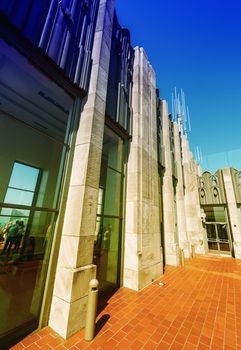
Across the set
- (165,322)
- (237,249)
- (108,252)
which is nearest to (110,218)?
(108,252)

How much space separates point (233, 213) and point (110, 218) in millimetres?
12127

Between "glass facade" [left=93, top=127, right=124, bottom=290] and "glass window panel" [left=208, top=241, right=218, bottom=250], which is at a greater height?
"glass facade" [left=93, top=127, right=124, bottom=290]

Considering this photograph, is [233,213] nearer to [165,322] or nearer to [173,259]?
[173,259]

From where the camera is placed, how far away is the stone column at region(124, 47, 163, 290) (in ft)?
17.2

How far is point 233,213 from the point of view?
1268 cm

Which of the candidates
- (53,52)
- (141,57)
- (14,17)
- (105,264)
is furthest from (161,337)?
(141,57)

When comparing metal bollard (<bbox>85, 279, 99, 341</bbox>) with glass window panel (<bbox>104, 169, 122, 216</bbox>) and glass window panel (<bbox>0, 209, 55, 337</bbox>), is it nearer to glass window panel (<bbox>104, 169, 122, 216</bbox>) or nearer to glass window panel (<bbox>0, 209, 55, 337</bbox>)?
glass window panel (<bbox>0, 209, 55, 337</bbox>)

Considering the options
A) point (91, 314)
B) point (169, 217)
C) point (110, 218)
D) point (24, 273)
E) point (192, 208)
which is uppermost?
point (192, 208)

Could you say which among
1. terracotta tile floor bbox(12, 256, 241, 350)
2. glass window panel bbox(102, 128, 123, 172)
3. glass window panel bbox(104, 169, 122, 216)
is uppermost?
glass window panel bbox(102, 128, 123, 172)

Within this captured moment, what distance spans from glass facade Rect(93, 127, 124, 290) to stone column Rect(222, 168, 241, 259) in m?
11.4

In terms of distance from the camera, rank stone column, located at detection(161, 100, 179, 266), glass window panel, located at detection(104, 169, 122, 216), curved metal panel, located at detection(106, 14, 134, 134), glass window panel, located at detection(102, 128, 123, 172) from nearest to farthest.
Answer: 1. glass window panel, located at detection(104, 169, 122, 216)
2. curved metal panel, located at detection(106, 14, 134, 134)
3. glass window panel, located at detection(102, 128, 123, 172)
4. stone column, located at detection(161, 100, 179, 266)

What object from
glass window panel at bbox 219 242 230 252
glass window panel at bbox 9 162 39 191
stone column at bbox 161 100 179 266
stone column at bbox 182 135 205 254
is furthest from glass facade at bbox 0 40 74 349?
glass window panel at bbox 219 242 230 252

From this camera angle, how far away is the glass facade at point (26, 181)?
3.34 m

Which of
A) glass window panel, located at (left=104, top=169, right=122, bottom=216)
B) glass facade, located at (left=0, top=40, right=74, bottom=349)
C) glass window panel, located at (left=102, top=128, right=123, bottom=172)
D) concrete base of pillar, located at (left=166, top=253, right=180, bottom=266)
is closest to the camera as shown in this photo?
glass facade, located at (left=0, top=40, right=74, bottom=349)
